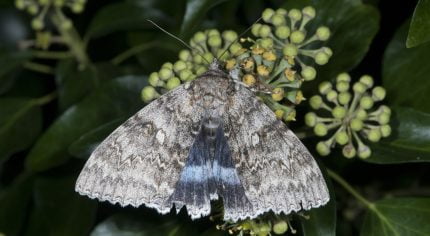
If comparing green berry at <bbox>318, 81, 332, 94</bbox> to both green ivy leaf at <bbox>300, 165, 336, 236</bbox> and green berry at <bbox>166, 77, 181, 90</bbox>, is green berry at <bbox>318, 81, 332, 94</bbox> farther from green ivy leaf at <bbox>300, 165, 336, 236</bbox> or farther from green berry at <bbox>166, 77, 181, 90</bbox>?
green berry at <bbox>166, 77, 181, 90</bbox>

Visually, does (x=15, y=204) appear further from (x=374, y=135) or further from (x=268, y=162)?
(x=374, y=135)

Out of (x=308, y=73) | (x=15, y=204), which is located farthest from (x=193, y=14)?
(x=15, y=204)

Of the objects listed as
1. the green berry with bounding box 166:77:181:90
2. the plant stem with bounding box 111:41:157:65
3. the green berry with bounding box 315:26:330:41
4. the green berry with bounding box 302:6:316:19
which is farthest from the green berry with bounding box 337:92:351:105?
the plant stem with bounding box 111:41:157:65

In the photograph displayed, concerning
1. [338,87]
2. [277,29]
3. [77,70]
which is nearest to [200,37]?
[277,29]

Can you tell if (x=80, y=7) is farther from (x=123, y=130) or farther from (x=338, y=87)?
(x=338, y=87)

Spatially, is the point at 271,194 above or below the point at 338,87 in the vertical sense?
below

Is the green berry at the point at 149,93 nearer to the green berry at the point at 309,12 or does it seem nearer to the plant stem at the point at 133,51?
the green berry at the point at 309,12
